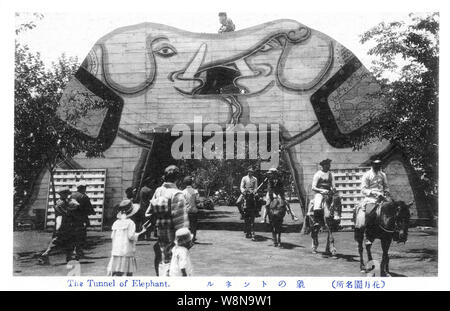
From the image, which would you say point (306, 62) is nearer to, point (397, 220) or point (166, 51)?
point (166, 51)

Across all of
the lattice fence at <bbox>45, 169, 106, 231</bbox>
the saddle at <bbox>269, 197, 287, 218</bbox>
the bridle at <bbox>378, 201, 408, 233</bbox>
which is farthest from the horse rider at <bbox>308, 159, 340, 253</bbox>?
the lattice fence at <bbox>45, 169, 106, 231</bbox>

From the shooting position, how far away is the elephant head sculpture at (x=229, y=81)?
8.91m

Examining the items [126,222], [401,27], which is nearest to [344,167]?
[401,27]

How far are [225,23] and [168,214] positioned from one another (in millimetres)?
3452

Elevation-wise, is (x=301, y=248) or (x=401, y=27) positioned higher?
(x=401, y=27)

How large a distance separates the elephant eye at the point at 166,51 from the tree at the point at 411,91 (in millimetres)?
3084

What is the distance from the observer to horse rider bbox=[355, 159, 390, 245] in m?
7.75

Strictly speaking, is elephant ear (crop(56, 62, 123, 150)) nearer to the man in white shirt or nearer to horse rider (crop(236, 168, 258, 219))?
the man in white shirt

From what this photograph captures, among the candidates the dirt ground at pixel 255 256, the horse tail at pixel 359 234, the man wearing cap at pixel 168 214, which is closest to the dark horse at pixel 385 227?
the horse tail at pixel 359 234

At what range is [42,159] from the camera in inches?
350

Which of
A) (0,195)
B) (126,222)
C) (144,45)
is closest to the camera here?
(126,222)

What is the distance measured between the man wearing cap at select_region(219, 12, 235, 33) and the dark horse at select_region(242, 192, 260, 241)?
106 inches
